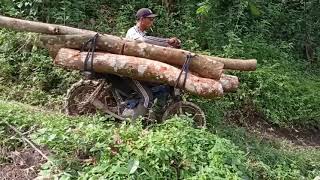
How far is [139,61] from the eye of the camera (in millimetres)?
6613

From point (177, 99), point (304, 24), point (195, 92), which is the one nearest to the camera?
point (195, 92)

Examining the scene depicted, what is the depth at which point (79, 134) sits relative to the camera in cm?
559

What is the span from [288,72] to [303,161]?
3402mm

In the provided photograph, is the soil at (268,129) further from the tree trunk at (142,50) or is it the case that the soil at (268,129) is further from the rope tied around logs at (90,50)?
the rope tied around logs at (90,50)

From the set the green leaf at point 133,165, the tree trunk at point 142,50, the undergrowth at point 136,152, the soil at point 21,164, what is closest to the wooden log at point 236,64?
the tree trunk at point 142,50

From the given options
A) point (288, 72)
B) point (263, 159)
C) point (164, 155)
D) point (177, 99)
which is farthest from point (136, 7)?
point (164, 155)

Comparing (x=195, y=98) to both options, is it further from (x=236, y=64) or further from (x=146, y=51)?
(x=146, y=51)

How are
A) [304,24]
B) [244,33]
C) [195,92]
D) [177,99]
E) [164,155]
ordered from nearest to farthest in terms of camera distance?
[164,155]
[195,92]
[177,99]
[244,33]
[304,24]

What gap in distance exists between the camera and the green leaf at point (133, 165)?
5.00m

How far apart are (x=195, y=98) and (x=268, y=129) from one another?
6.14 ft

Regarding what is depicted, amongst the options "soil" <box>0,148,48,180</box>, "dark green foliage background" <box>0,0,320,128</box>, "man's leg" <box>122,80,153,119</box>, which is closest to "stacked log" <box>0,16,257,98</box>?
"man's leg" <box>122,80,153,119</box>

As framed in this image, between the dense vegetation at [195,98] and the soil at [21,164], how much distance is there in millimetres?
220

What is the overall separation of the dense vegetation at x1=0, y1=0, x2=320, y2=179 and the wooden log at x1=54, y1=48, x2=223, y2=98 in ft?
2.44

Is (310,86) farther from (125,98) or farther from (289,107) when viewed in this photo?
(125,98)
